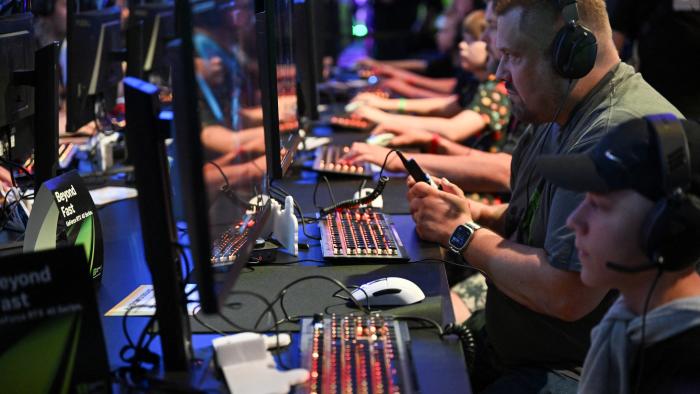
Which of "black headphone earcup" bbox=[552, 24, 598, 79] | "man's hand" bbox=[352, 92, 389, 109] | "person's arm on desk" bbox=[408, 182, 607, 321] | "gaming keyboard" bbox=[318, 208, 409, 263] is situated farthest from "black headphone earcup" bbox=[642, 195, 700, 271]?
"man's hand" bbox=[352, 92, 389, 109]

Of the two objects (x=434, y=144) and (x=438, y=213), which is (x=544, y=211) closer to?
(x=438, y=213)

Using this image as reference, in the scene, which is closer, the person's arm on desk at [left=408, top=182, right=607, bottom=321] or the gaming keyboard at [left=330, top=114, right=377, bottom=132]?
the person's arm on desk at [left=408, top=182, right=607, bottom=321]

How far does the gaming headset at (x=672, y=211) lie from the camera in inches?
44.8

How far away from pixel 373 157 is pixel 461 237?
0.87m

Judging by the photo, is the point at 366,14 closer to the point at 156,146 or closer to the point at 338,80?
the point at 338,80

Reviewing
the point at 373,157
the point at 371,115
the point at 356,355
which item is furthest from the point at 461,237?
the point at 371,115

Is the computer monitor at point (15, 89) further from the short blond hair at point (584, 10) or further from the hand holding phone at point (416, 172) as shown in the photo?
the short blond hair at point (584, 10)

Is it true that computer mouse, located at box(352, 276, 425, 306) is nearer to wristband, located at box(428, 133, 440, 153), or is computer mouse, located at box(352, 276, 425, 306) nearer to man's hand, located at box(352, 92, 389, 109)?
wristband, located at box(428, 133, 440, 153)

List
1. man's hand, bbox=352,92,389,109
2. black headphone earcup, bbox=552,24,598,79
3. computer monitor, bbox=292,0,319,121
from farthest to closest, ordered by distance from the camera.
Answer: man's hand, bbox=352,92,389,109 < computer monitor, bbox=292,0,319,121 < black headphone earcup, bbox=552,24,598,79

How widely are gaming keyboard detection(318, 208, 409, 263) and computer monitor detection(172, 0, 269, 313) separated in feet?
1.07

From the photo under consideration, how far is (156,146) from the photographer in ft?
4.12

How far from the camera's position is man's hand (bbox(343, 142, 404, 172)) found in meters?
2.74

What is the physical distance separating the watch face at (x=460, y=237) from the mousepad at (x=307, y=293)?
0.27 feet

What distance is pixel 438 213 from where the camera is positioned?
6.66ft
